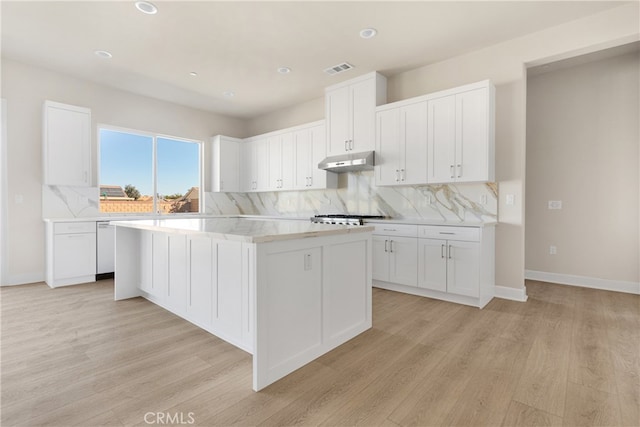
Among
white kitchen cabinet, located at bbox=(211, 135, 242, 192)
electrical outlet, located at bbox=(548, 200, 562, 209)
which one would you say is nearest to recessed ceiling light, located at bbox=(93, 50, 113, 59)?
white kitchen cabinet, located at bbox=(211, 135, 242, 192)

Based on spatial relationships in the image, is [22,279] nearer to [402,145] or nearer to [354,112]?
[354,112]

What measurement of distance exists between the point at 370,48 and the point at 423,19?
0.73 metres

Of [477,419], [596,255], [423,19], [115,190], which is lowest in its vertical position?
[477,419]

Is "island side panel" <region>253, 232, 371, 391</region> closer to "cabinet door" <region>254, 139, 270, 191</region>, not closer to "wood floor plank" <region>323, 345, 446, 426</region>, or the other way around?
"wood floor plank" <region>323, 345, 446, 426</region>

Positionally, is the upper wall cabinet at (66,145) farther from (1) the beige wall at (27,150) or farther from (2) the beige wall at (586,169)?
(2) the beige wall at (586,169)

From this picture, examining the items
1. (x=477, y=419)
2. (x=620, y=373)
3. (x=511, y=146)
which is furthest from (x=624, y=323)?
(x=477, y=419)

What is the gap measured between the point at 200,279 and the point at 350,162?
270cm

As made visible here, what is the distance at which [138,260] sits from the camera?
11.7 feet

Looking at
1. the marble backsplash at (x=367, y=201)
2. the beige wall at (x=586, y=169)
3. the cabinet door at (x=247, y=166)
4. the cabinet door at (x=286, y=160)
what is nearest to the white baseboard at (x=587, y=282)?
the beige wall at (x=586, y=169)

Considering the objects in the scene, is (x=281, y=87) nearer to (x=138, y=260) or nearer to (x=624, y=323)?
(x=138, y=260)

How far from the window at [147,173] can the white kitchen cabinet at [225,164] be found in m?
0.30

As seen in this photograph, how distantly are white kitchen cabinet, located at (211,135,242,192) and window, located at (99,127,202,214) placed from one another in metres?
0.30

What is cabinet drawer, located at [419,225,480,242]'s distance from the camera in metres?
3.29

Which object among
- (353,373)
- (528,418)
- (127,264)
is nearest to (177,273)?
Answer: (127,264)
